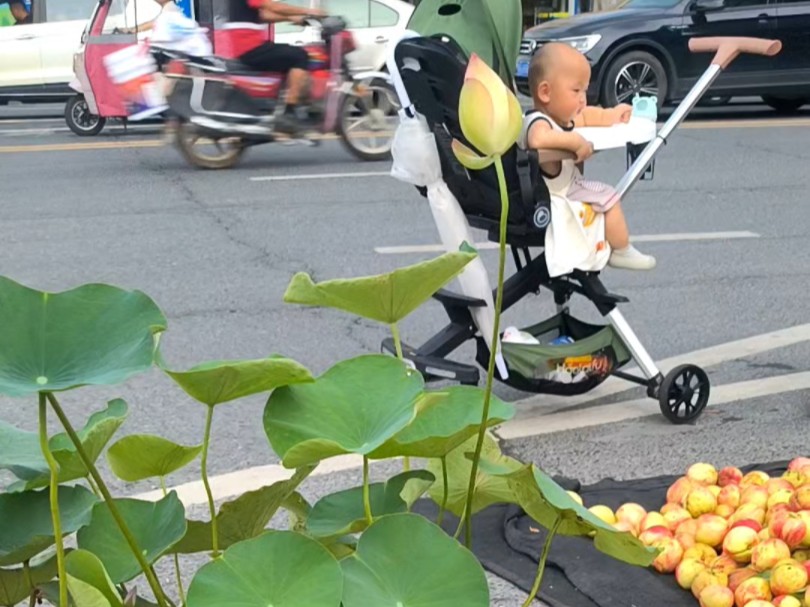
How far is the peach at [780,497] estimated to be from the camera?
2.89 m

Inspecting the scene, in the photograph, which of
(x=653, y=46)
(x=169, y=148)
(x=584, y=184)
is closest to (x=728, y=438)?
(x=584, y=184)

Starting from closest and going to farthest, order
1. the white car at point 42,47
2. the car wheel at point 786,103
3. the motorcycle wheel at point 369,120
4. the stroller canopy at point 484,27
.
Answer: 1. the stroller canopy at point 484,27
2. the motorcycle wheel at point 369,120
3. the car wheel at point 786,103
4. the white car at point 42,47

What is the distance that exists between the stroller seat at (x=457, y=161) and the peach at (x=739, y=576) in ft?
4.71

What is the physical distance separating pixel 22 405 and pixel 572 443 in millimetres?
2018

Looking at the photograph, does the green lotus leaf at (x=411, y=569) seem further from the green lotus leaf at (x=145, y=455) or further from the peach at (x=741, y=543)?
the peach at (x=741, y=543)

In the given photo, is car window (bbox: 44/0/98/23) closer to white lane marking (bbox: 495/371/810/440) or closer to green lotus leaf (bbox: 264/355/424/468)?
white lane marking (bbox: 495/371/810/440)

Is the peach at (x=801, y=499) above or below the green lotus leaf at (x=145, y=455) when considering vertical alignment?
below

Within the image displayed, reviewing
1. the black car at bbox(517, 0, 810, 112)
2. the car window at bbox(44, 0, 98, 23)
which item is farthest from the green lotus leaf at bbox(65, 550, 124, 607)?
the car window at bbox(44, 0, 98, 23)

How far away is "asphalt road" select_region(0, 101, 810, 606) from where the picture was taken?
4.27 metres

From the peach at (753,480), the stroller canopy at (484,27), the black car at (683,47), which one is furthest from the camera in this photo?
the black car at (683,47)

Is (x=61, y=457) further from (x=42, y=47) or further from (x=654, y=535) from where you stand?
(x=42, y=47)

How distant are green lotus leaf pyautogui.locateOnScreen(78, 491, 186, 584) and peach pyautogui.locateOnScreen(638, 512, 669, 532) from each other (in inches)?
67.2

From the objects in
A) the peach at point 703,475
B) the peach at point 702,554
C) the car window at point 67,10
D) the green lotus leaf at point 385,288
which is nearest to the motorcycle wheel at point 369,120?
the car window at point 67,10

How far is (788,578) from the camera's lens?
103 inches
